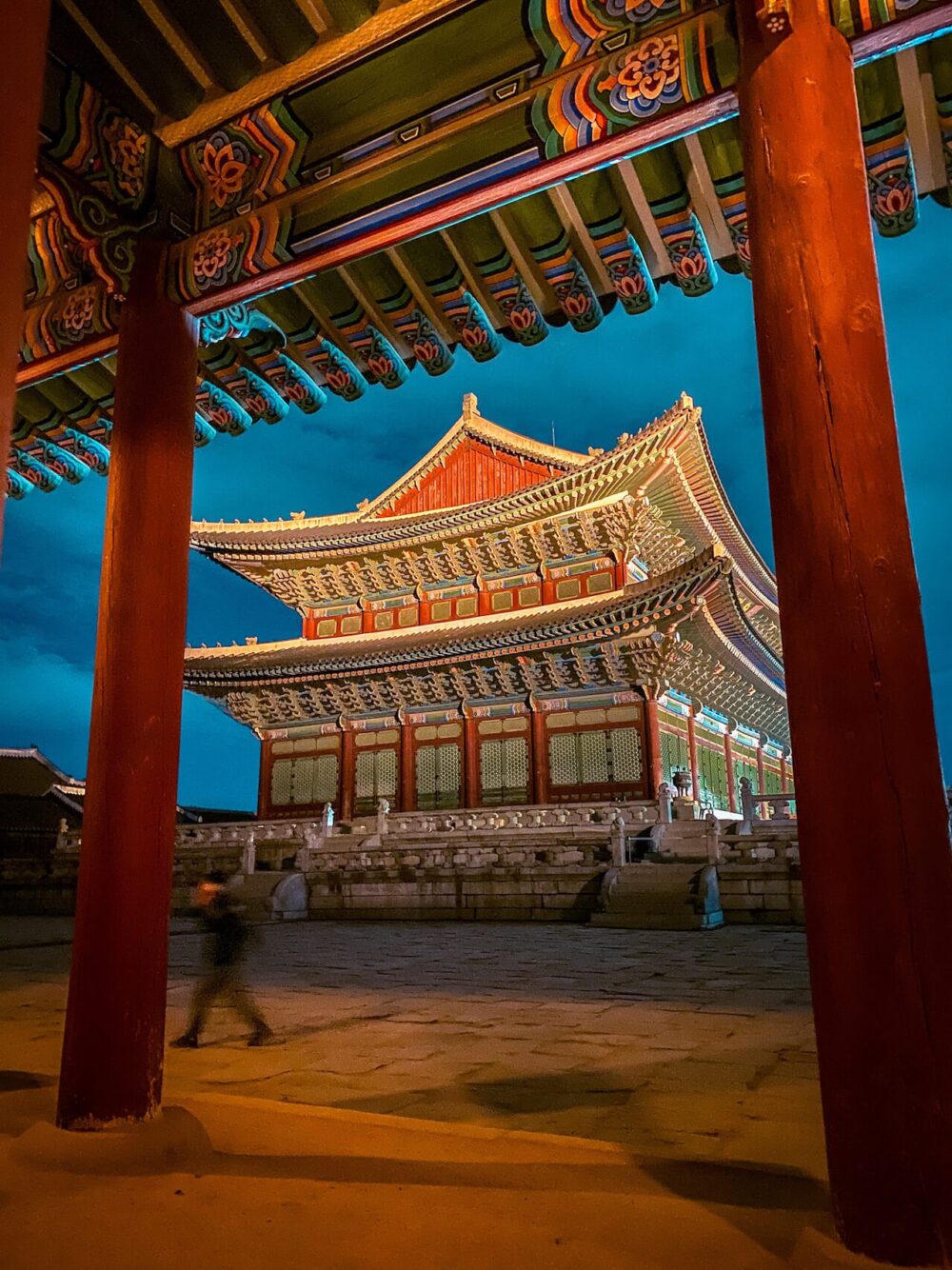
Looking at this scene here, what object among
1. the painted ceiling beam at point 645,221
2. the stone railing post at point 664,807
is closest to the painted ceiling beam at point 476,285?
the painted ceiling beam at point 645,221

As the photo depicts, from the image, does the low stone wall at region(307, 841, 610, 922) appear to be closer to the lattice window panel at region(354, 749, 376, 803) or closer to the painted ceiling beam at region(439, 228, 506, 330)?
the lattice window panel at region(354, 749, 376, 803)

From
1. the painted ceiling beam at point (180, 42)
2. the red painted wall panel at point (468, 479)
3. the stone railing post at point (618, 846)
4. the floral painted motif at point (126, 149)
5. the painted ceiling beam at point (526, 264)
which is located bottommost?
the stone railing post at point (618, 846)

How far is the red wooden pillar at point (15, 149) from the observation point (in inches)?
49.4

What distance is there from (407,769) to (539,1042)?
16.8m

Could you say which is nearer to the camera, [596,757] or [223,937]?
[223,937]

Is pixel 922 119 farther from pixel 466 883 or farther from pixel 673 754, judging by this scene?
pixel 673 754

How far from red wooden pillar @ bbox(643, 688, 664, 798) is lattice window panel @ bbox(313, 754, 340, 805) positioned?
8157 millimetres

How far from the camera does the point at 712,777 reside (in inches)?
870

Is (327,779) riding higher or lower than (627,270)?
lower

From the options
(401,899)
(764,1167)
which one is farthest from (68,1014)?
(401,899)

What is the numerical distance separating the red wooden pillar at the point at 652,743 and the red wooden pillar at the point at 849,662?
16543 mm

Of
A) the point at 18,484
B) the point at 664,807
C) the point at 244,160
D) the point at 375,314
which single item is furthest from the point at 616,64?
the point at 664,807

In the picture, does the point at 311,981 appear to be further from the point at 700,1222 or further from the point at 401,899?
the point at 401,899

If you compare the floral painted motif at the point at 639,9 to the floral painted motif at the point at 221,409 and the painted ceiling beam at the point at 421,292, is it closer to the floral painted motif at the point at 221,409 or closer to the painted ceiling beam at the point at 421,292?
the painted ceiling beam at the point at 421,292
